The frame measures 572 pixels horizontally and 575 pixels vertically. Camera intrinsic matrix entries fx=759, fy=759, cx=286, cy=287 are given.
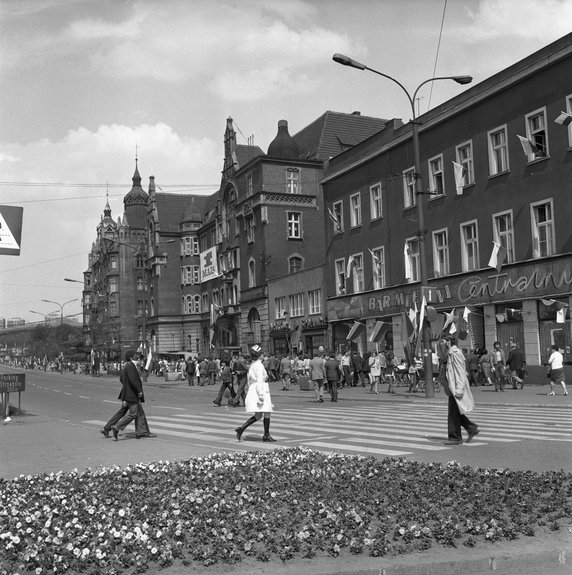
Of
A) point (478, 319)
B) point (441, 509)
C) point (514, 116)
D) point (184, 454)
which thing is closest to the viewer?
point (441, 509)

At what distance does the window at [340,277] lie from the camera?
49.4 m

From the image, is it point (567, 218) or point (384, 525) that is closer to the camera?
point (384, 525)

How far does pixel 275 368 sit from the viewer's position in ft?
154

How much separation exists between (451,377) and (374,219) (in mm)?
32957

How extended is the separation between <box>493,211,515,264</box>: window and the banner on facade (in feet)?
143

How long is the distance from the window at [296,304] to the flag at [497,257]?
24350 millimetres

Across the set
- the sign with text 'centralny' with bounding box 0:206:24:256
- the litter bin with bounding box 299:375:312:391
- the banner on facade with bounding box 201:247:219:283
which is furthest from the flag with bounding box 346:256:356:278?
the sign with text 'centralny' with bounding box 0:206:24:256

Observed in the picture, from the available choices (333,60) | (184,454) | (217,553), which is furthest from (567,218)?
(217,553)

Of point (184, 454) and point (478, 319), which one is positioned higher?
point (478, 319)

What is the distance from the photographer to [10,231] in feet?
→ 28.6

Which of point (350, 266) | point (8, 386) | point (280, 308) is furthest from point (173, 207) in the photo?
point (8, 386)

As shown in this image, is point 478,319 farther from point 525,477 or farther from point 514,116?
point 525,477

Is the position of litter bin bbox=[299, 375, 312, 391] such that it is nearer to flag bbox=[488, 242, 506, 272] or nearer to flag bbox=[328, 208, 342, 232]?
flag bbox=[488, 242, 506, 272]

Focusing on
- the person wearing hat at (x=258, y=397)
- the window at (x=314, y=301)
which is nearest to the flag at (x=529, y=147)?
the person wearing hat at (x=258, y=397)
